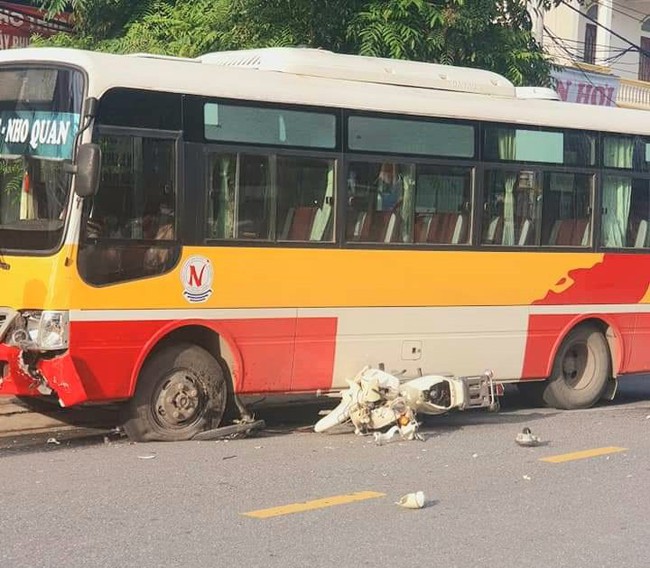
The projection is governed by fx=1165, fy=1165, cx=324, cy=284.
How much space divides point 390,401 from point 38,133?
143 inches

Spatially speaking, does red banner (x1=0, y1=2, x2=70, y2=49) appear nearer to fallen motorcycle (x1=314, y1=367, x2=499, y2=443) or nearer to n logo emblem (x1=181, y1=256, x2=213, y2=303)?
n logo emblem (x1=181, y1=256, x2=213, y2=303)

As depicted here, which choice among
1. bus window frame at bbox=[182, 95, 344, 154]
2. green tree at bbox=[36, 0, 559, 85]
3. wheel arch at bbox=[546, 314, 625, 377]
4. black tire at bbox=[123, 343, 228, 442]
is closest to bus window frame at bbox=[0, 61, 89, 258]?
bus window frame at bbox=[182, 95, 344, 154]

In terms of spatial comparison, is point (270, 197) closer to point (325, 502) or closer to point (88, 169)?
point (88, 169)

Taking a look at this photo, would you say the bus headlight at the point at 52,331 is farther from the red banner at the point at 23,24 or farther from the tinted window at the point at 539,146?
the red banner at the point at 23,24

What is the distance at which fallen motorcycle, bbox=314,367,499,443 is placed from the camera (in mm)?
9836

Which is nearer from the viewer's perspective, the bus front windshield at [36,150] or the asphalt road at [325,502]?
the asphalt road at [325,502]

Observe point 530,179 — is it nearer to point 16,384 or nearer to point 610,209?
point 610,209

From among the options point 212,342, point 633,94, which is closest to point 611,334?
point 212,342

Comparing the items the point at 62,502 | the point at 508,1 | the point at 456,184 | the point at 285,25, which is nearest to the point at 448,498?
the point at 62,502

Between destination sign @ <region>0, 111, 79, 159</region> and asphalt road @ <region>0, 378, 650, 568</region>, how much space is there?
235 centimetres

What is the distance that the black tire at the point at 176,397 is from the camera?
9.41 metres

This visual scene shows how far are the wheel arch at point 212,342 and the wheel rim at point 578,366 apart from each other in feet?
13.8

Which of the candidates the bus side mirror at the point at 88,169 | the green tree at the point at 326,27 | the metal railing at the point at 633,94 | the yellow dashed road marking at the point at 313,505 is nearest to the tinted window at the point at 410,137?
the green tree at the point at 326,27

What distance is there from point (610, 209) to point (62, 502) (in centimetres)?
734
